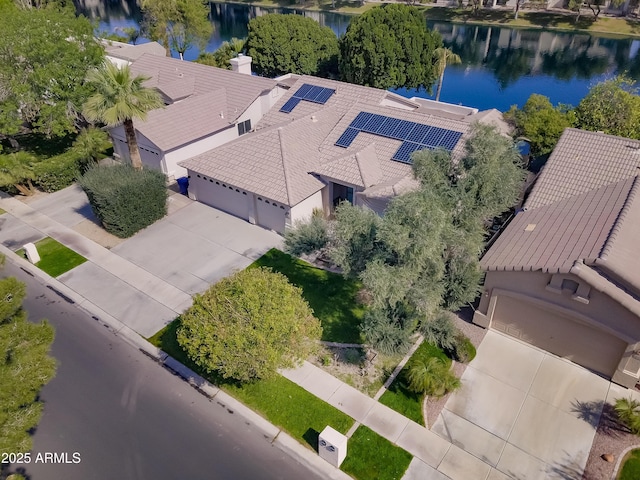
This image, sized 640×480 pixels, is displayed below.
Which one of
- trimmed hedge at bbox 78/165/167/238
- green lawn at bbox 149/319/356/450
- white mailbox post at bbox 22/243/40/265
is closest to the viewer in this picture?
green lawn at bbox 149/319/356/450

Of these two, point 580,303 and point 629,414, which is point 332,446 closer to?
point 629,414

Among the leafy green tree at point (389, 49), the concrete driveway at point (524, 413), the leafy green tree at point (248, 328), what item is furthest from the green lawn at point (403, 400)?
the leafy green tree at point (389, 49)

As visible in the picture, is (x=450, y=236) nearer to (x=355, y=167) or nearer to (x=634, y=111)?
→ (x=355, y=167)

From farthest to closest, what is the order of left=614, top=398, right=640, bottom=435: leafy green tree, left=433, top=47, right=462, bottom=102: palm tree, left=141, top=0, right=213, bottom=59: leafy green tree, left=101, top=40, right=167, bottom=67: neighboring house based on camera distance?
left=141, top=0, right=213, bottom=59: leafy green tree
left=101, top=40, right=167, bottom=67: neighboring house
left=433, top=47, right=462, bottom=102: palm tree
left=614, top=398, right=640, bottom=435: leafy green tree

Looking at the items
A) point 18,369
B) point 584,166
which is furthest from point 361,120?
point 18,369

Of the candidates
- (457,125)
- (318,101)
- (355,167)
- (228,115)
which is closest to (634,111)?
(457,125)

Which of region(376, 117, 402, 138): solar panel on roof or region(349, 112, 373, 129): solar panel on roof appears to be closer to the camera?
region(376, 117, 402, 138): solar panel on roof

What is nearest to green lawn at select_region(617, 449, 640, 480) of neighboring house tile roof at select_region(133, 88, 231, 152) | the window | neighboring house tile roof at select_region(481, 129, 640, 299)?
neighboring house tile roof at select_region(481, 129, 640, 299)

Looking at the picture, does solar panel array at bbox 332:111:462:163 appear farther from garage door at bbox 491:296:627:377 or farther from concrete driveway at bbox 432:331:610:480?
concrete driveway at bbox 432:331:610:480
